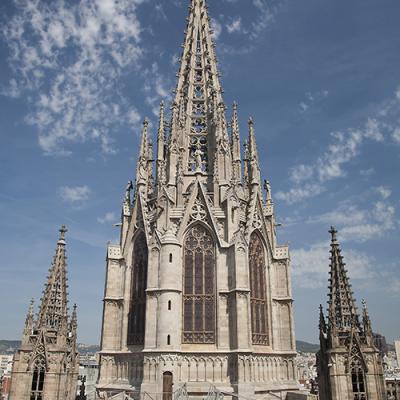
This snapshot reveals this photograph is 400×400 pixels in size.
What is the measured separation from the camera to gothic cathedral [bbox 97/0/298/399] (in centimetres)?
3228

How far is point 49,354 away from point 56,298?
4.49 m

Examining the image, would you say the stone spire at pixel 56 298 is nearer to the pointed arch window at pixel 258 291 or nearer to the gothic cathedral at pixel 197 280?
the gothic cathedral at pixel 197 280

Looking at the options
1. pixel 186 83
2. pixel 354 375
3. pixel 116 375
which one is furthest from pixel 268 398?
pixel 186 83

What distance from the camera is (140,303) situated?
35.7 metres

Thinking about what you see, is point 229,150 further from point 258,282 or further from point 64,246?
point 64,246

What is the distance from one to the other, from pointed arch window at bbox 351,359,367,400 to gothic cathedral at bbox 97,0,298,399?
21.6 feet

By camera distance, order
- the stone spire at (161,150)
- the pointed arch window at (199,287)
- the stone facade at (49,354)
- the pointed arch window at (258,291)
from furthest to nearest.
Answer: the stone spire at (161,150) → the pointed arch window at (258,291) → the pointed arch window at (199,287) → the stone facade at (49,354)

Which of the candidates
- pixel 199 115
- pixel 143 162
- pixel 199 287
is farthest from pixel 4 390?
pixel 199 115

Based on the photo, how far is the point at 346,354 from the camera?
30.2m

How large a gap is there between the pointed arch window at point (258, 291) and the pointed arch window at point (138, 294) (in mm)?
8842

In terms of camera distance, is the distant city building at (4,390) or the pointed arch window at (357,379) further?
the distant city building at (4,390)

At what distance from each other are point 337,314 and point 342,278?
278cm

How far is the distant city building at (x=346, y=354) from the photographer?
2939 cm

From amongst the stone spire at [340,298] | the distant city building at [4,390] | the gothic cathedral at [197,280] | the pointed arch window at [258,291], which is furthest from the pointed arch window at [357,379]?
the distant city building at [4,390]
